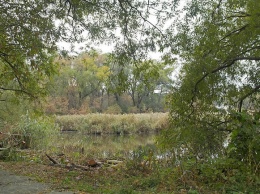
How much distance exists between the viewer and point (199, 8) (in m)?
7.14

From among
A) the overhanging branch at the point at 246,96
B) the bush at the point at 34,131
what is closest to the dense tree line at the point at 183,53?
the overhanging branch at the point at 246,96

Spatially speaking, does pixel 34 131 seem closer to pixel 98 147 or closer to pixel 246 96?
pixel 98 147

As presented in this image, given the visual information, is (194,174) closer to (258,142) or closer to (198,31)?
(258,142)

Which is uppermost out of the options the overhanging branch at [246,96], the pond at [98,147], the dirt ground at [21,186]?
the overhanging branch at [246,96]

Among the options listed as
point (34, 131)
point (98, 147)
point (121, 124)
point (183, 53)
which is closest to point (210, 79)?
point (183, 53)

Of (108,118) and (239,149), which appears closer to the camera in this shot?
(239,149)

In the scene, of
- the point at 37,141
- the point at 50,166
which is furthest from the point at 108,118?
the point at 50,166

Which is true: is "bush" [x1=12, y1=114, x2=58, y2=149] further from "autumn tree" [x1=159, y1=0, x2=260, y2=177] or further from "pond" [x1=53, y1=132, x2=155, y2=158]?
"autumn tree" [x1=159, y1=0, x2=260, y2=177]

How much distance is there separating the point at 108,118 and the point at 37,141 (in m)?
13.4

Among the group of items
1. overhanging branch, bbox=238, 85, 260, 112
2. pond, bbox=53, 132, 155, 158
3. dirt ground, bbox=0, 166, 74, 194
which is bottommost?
pond, bbox=53, 132, 155, 158

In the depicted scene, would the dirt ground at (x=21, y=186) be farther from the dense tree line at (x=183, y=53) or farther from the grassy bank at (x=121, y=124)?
the grassy bank at (x=121, y=124)

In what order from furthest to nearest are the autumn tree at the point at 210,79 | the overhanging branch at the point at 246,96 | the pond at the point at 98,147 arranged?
the pond at the point at 98,147 < the overhanging branch at the point at 246,96 < the autumn tree at the point at 210,79

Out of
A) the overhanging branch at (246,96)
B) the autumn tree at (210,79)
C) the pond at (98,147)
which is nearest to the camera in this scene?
the autumn tree at (210,79)

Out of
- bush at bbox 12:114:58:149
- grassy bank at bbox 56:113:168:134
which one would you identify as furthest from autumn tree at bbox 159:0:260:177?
grassy bank at bbox 56:113:168:134
